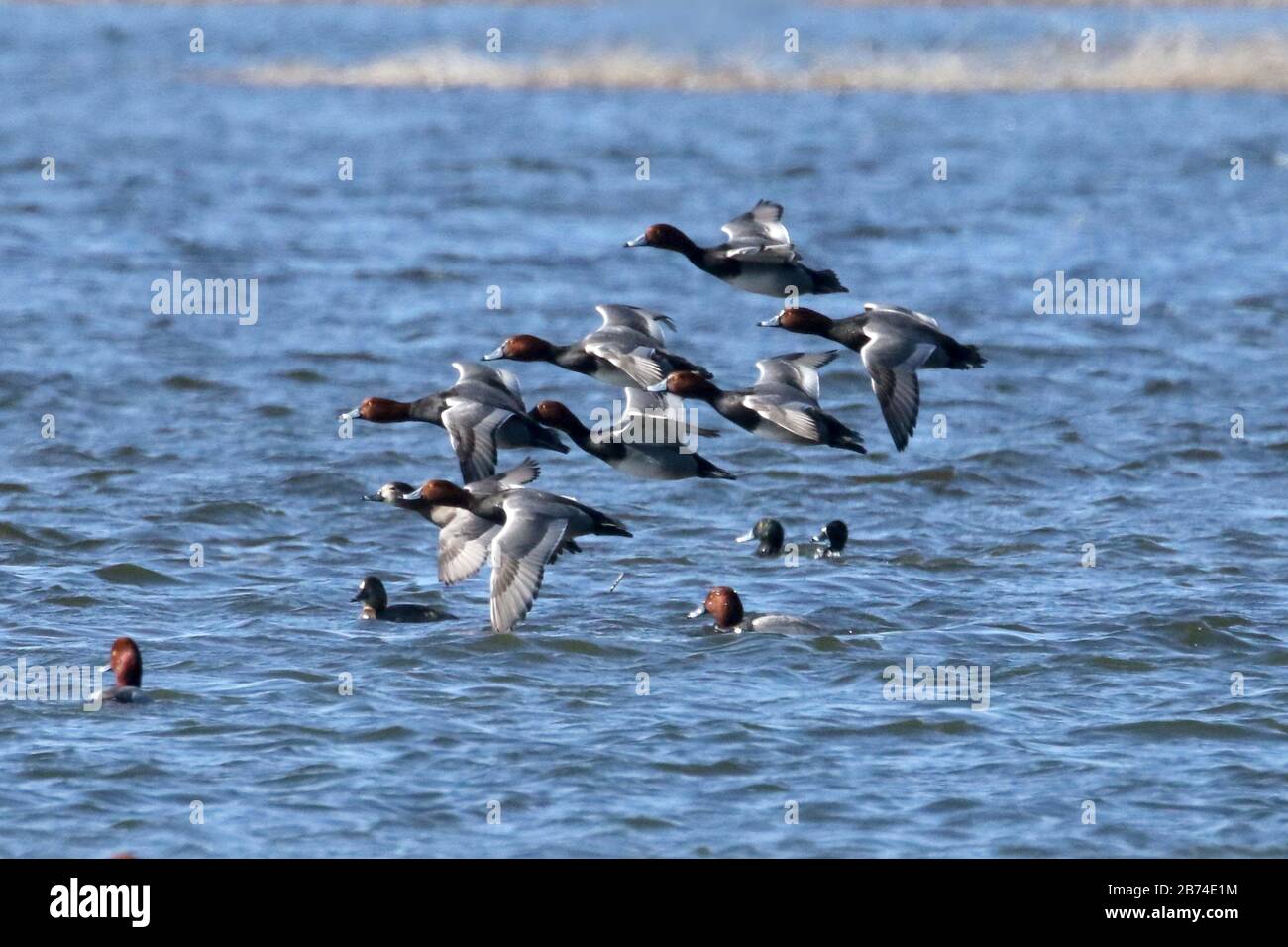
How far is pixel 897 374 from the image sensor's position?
542 inches

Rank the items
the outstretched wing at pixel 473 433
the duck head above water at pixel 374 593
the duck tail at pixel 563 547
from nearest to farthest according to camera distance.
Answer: the duck tail at pixel 563 547 < the outstretched wing at pixel 473 433 < the duck head above water at pixel 374 593

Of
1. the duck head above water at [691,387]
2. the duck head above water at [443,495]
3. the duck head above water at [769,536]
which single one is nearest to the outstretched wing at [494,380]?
→ the duck head above water at [443,495]

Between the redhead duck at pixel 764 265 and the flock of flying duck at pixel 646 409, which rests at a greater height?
the redhead duck at pixel 764 265

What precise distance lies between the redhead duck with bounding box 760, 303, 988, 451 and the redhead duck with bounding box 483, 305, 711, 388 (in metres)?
0.78

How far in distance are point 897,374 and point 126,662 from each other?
203 inches

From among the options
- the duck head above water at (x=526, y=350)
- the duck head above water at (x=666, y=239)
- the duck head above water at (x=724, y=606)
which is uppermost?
the duck head above water at (x=666, y=239)

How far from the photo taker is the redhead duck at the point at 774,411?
13.8 meters

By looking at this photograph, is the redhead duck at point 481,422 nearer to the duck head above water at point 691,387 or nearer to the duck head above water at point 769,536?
the duck head above water at point 691,387

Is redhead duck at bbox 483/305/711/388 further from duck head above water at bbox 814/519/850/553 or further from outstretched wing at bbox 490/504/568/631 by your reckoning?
duck head above water at bbox 814/519/850/553

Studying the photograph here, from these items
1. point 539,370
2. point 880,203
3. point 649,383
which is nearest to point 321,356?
point 539,370

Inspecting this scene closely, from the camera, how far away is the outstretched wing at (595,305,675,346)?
14.9 m

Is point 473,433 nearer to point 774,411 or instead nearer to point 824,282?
point 774,411

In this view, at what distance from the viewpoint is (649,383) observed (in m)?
14.2

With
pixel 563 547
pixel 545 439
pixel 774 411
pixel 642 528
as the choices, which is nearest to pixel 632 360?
pixel 545 439
